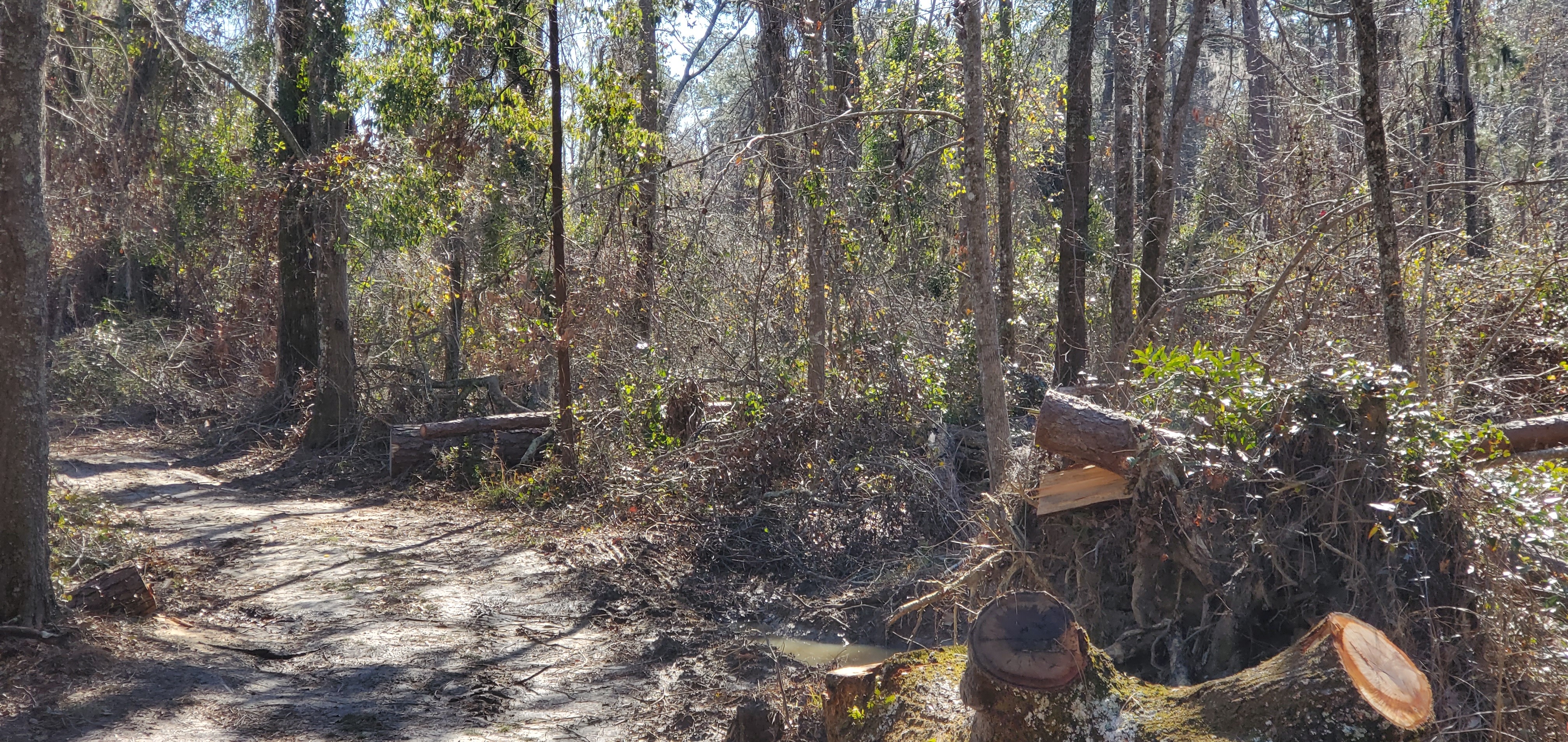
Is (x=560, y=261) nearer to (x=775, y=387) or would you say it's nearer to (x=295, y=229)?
(x=775, y=387)

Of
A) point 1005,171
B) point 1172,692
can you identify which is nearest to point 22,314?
point 1172,692

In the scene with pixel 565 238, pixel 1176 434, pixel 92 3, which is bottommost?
pixel 1176 434

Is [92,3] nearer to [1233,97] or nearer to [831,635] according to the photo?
[831,635]

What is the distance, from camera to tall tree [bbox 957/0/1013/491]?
752 centimetres

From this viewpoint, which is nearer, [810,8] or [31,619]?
[31,619]

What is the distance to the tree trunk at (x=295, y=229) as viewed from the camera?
43.0 feet

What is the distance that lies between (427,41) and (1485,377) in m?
9.27

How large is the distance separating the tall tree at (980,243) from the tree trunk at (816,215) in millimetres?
1743

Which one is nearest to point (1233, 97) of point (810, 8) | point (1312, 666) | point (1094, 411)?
point (810, 8)

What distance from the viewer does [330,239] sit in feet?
43.5

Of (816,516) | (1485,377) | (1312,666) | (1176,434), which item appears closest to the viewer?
(1312,666)

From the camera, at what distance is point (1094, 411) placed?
15.9 ft

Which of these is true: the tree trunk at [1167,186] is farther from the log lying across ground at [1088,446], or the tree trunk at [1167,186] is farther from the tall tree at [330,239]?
the tall tree at [330,239]

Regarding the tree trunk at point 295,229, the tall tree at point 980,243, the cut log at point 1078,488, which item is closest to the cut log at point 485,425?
the tree trunk at point 295,229
